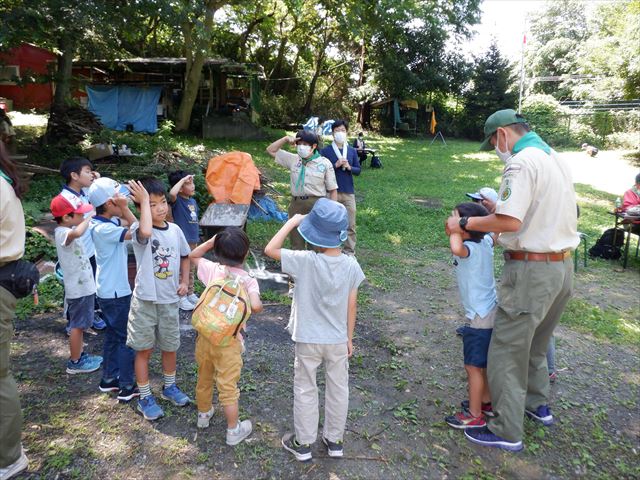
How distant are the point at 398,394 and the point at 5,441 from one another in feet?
8.49

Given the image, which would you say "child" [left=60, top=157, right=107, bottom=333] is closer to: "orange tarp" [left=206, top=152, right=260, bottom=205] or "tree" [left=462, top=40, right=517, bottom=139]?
"orange tarp" [left=206, top=152, right=260, bottom=205]

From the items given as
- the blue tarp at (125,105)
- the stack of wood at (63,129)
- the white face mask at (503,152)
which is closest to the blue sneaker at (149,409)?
the white face mask at (503,152)

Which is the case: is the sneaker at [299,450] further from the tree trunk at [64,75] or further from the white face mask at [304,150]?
the tree trunk at [64,75]

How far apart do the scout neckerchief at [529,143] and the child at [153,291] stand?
92.0 inches

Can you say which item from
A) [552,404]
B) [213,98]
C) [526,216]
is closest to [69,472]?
[526,216]

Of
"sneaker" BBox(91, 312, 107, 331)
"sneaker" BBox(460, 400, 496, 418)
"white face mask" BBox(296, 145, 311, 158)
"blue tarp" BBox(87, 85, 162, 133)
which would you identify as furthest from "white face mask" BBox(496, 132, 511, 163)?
"blue tarp" BBox(87, 85, 162, 133)

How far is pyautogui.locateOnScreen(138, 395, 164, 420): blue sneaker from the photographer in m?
3.20

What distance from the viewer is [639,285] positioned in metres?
6.82

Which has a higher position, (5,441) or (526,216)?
(526,216)

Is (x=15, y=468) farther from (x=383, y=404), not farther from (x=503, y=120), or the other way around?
(x=503, y=120)

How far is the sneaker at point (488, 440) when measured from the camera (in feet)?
10.2

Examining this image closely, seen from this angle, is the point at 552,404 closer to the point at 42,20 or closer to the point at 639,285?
the point at 639,285

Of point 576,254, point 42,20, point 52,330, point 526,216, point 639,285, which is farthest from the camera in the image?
point 42,20

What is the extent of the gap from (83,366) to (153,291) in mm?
1197
